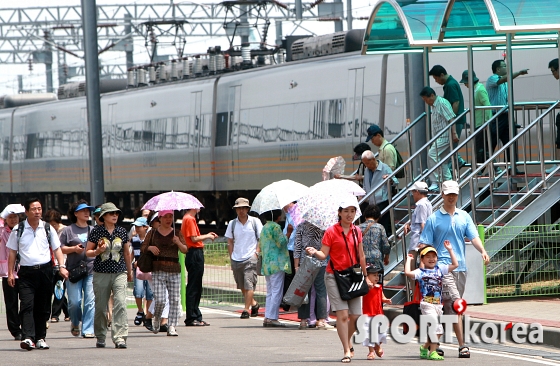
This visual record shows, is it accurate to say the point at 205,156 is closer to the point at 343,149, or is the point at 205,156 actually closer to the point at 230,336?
the point at 343,149

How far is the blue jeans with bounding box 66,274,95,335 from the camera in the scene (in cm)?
1325

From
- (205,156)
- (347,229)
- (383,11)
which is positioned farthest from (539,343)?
(205,156)

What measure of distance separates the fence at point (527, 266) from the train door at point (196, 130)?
17083 millimetres

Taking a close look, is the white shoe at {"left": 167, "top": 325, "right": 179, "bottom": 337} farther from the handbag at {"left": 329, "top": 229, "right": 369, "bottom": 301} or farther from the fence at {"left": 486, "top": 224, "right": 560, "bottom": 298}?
the fence at {"left": 486, "top": 224, "right": 560, "bottom": 298}

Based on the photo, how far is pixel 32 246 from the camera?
40.0 feet

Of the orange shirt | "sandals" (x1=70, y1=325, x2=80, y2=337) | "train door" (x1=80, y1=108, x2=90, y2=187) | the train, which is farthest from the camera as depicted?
"train door" (x1=80, y1=108, x2=90, y2=187)

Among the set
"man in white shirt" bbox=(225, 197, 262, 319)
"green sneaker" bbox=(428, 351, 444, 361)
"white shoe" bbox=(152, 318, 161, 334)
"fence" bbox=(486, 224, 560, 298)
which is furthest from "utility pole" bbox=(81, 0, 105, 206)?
"green sneaker" bbox=(428, 351, 444, 361)

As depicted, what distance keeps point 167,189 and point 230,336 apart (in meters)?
20.3

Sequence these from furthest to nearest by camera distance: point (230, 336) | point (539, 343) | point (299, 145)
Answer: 1. point (299, 145)
2. point (230, 336)
3. point (539, 343)

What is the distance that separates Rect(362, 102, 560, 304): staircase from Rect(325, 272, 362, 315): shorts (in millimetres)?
3180

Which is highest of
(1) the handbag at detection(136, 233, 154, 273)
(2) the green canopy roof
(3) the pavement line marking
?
(2) the green canopy roof

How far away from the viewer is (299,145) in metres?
26.5

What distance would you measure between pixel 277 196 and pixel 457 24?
4.08 meters

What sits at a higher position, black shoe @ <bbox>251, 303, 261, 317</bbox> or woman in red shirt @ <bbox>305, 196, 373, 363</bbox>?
woman in red shirt @ <bbox>305, 196, 373, 363</bbox>
